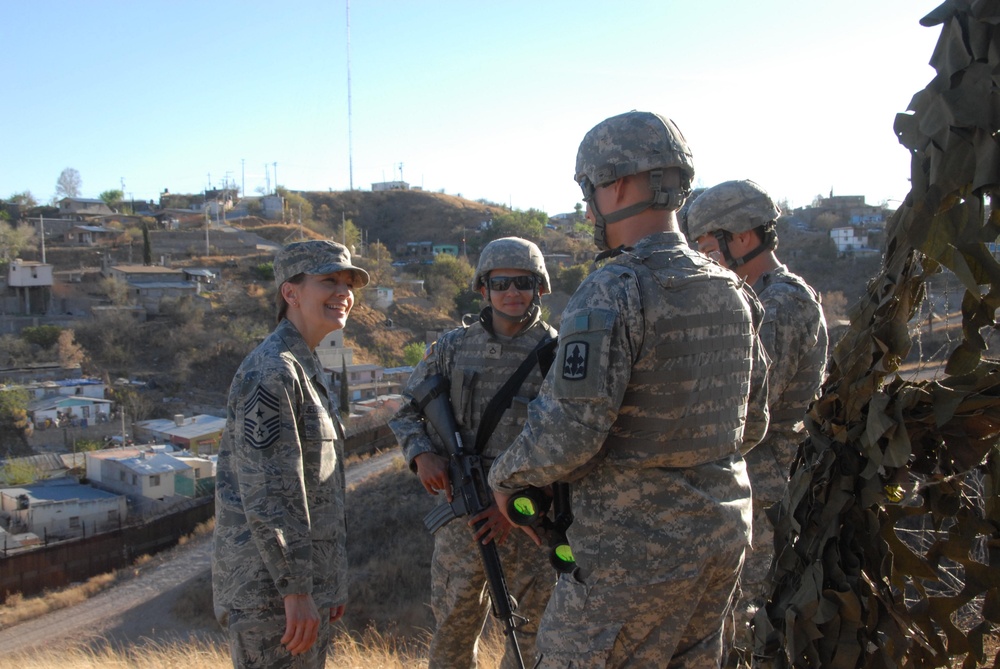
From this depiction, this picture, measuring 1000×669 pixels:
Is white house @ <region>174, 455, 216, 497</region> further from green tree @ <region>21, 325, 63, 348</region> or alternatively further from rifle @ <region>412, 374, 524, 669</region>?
rifle @ <region>412, 374, 524, 669</region>

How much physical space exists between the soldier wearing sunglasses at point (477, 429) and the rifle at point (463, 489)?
0.05m

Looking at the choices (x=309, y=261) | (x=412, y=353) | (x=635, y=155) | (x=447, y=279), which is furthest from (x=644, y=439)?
(x=447, y=279)

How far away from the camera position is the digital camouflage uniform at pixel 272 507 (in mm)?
2652

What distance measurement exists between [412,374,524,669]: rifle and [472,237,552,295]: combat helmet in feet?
1.77

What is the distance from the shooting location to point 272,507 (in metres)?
2.65

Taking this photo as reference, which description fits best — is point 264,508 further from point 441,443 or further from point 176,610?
point 176,610

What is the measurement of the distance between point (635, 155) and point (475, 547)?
179 cm

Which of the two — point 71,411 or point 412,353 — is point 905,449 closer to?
point 71,411

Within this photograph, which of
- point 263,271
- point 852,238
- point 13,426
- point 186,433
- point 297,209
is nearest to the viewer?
point 186,433

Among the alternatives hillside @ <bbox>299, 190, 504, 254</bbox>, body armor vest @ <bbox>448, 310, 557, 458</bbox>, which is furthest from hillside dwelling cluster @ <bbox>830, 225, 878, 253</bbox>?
body armor vest @ <bbox>448, 310, 557, 458</bbox>

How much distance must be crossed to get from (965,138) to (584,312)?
1025 mm

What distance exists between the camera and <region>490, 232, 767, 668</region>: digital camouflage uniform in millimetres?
2078

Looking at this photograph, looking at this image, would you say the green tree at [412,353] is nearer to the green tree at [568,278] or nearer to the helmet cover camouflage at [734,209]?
the green tree at [568,278]

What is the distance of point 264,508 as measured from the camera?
264cm
